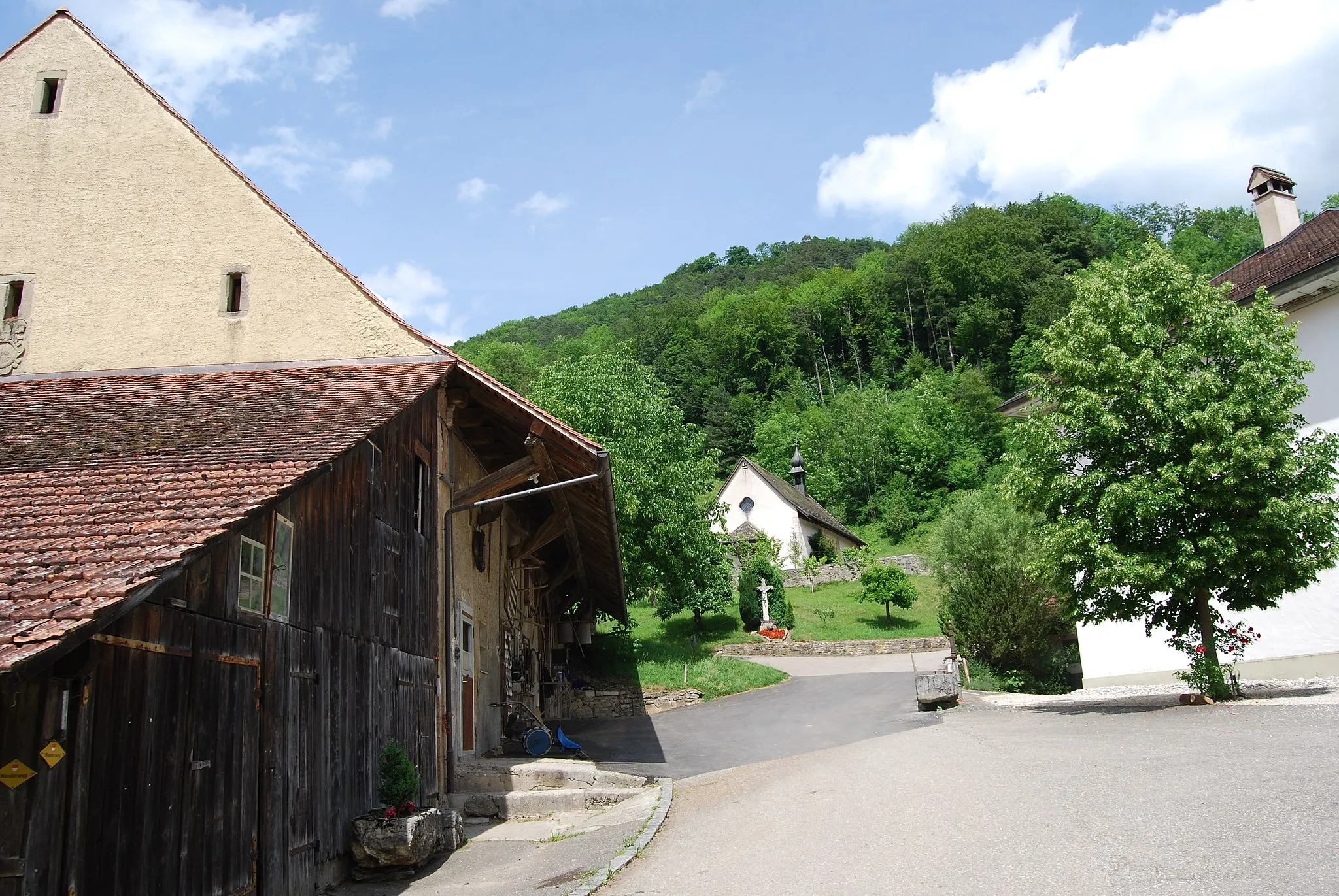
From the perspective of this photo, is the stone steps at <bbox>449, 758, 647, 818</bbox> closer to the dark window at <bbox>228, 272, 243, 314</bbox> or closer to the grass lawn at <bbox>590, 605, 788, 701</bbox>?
the dark window at <bbox>228, 272, 243, 314</bbox>

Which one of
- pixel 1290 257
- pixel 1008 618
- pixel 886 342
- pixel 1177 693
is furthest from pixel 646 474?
pixel 886 342

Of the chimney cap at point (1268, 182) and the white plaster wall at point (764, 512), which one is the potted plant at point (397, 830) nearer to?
the chimney cap at point (1268, 182)

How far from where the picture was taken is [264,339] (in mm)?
12680

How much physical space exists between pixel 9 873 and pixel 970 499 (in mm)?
32061

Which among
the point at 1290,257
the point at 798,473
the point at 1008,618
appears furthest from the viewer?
the point at 798,473

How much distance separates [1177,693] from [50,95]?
21706mm

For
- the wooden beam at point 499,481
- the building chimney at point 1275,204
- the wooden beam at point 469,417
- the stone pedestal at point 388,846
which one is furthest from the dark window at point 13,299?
the building chimney at point 1275,204

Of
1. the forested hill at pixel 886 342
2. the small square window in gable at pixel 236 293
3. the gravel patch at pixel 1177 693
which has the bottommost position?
the gravel patch at pixel 1177 693

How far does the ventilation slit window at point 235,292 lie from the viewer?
42.2 ft

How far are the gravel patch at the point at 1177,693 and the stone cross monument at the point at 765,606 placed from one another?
19316 mm

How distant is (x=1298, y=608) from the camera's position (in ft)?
61.5

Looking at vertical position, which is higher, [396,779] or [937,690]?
[396,779]

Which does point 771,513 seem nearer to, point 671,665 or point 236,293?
point 671,665

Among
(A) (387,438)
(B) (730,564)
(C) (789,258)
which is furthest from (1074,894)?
(C) (789,258)
